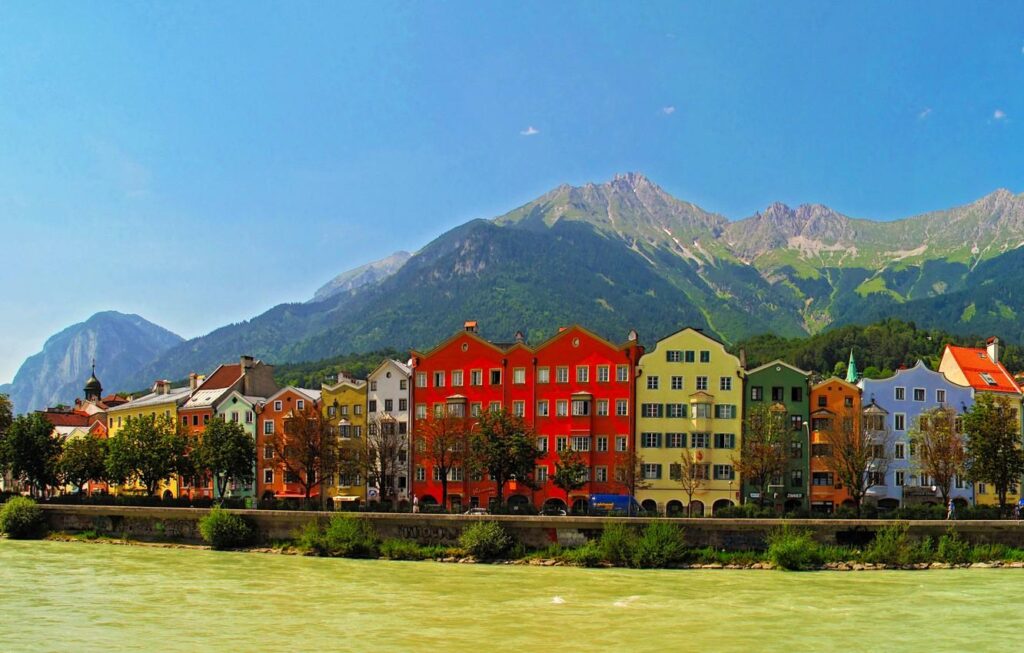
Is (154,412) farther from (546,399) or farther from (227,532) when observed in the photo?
(227,532)

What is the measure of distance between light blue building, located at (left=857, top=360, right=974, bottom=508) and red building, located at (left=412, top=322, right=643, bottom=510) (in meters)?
21.3

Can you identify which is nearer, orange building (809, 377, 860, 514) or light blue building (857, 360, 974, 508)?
orange building (809, 377, 860, 514)

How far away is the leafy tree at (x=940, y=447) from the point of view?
254 feet

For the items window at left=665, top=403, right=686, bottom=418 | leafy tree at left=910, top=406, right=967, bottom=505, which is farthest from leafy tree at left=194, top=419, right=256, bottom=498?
leafy tree at left=910, top=406, right=967, bottom=505

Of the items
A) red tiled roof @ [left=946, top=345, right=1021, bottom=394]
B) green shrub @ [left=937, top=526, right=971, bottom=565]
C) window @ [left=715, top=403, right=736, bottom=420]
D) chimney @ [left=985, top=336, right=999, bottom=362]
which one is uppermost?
chimney @ [left=985, top=336, right=999, bottom=362]

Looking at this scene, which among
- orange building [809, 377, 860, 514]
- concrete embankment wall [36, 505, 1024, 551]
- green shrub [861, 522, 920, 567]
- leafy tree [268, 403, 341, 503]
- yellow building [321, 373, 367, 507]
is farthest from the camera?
yellow building [321, 373, 367, 507]

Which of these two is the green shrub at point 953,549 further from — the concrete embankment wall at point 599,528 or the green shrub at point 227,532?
the green shrub at point 227,532

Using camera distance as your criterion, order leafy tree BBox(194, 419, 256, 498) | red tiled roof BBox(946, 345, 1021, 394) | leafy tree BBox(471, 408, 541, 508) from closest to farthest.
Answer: leafy tree BBox(471, 408, 541, 508)
red tiled roof BBox(946, 345, 1021, 394)
leafy tree BBox(194, 419, 256, 498)

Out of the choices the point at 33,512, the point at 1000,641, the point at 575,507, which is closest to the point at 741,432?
the point at 575,507

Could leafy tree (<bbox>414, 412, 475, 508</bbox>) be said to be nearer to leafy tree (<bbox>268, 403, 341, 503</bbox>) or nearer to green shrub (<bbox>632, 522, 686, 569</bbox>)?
leafy tree (<bbox>268, 403, 341, 503</bbox>)

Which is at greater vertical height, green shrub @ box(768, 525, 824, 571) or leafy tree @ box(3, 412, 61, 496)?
leafy tree @ box(3, 412, 61, 496)

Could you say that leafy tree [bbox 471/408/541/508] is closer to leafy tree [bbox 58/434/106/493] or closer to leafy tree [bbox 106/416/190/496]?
leafy tree [bbox 106/416/190/496]

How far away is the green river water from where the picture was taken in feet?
130

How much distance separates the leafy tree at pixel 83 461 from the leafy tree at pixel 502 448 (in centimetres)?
4115
